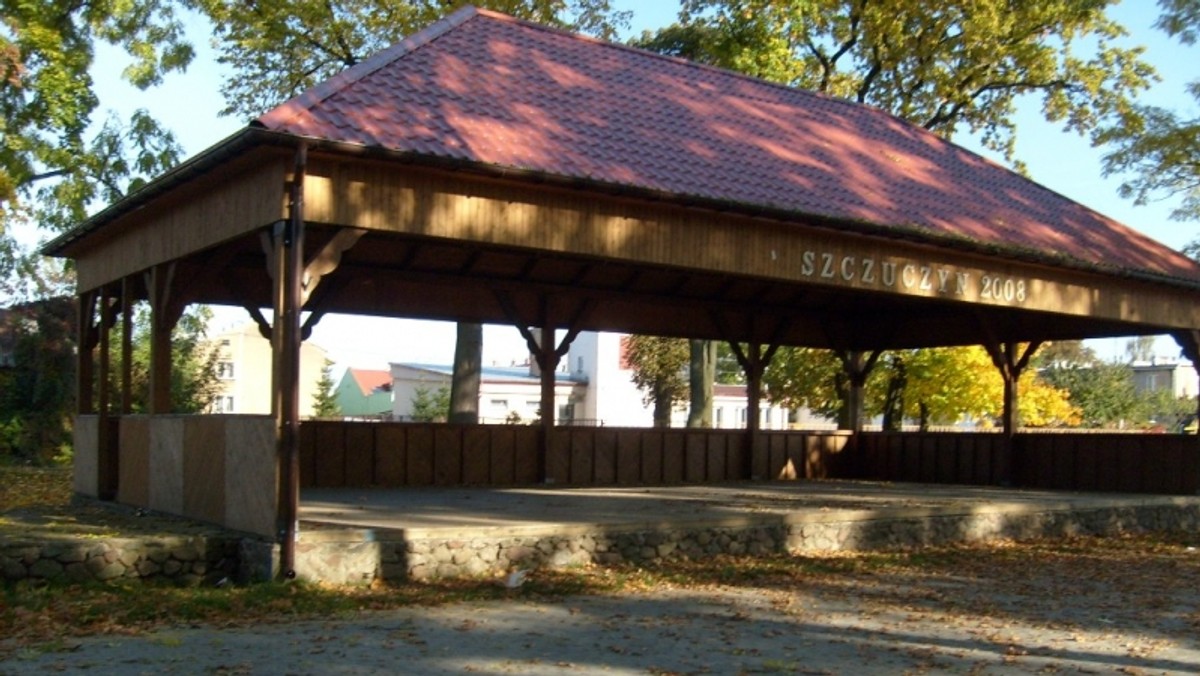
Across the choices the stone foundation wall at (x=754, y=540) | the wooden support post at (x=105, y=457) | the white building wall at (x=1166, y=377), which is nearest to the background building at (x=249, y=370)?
the wooden support post at (x=105, y=457)

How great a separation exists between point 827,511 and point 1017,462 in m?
9.89

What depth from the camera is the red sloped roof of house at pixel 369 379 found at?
91.8 m

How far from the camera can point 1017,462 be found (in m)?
24.3

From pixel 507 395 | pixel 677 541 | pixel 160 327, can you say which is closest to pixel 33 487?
pixel 160 327

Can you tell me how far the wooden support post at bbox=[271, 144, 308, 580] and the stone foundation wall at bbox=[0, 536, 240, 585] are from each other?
1071 millimetres

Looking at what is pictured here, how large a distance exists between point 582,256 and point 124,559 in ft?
18.2

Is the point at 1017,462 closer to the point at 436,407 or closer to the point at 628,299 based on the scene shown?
the point at 628,299

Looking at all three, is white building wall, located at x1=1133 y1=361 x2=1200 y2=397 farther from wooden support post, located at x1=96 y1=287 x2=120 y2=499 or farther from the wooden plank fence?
wooden support post, located at x1=96 y1=287 x2=120 y2=499

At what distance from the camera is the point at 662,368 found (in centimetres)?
5081

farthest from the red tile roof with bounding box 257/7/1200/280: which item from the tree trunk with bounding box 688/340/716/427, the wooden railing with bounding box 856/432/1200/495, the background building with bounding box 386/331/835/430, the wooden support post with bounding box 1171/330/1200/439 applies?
the background building with bounding box 386/331/835/430

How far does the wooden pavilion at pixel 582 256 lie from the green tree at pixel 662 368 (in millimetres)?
23773

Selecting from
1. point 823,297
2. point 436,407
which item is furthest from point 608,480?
point 436,407

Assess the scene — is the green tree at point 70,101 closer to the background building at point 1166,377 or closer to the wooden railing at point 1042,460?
the wooden railing at point 1042,460

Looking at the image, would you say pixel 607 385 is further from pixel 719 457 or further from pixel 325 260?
pixel 325 260
